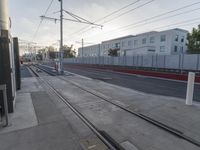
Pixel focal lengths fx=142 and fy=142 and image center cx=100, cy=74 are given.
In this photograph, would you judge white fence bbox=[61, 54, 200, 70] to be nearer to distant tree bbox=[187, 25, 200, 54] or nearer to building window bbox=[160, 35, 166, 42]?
distant tree bbox=[187, 25, 200, 54]

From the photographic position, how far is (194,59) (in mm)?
16688

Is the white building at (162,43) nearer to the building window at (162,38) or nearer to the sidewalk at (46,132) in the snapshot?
the building window at (162,38)

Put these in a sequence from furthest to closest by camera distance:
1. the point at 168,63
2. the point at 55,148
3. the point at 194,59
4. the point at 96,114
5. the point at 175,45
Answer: the point at 175,45 < the point at 168,63 < the point at 194,59 < the point at 96,114 < the point at 55,148

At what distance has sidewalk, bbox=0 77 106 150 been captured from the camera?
10.0ft

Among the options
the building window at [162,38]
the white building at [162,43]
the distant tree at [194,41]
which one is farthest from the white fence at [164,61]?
the building window at [162,38]

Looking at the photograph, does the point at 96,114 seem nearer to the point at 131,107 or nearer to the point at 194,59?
the point at 131,107

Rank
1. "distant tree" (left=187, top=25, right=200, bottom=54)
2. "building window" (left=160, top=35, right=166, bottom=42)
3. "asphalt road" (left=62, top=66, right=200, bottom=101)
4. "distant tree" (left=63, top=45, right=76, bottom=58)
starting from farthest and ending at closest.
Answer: "distant tree" (left=63, top=45, right=76, bottom=58) → "building window" (left=160, top=35, right=166, bottom=42) → "distant tree" (left=187, top=25, right=200, bottom=54) → "asphalt road" (left=62, top=66, right=200, bottom=101)

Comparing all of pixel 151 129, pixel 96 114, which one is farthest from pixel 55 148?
pixel 151 129

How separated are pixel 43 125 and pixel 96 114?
5.78ft

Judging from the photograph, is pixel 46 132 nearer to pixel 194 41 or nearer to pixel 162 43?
pixel 194 41

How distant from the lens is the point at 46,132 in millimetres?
3611

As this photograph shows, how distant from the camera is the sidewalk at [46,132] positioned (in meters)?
3.06

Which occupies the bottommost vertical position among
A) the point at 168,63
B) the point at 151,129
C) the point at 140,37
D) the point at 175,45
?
the point at 151,129

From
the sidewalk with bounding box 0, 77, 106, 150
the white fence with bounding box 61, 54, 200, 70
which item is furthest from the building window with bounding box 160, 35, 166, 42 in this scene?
the sidewalk with bounding box 0, 77, 106, 150
